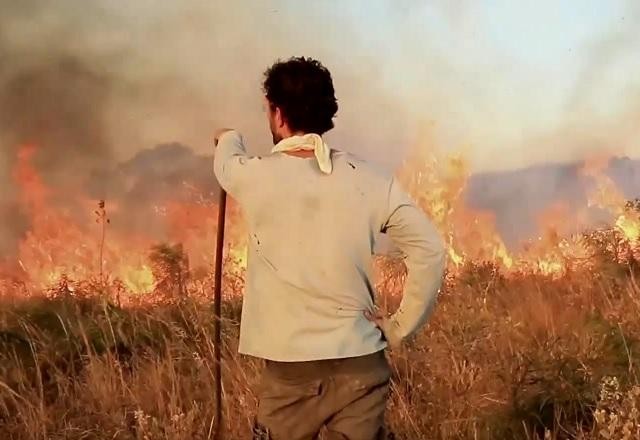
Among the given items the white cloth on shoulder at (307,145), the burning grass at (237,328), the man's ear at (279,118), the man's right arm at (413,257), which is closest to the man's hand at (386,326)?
the man's right arm at (413,257)

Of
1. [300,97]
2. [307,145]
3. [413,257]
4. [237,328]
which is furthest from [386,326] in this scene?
[237,328]

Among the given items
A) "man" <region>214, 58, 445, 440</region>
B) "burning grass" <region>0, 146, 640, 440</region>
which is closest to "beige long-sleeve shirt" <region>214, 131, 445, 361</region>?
"man" <region>214, 58, 445, 440</region>

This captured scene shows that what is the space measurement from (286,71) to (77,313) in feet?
9.31

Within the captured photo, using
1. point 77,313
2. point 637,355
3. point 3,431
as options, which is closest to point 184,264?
point 77,313

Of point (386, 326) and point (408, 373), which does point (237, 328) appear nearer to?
point (408, 373)

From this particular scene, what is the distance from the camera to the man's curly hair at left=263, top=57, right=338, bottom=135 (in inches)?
100

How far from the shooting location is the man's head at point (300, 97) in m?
2.55

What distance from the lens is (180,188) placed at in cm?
624

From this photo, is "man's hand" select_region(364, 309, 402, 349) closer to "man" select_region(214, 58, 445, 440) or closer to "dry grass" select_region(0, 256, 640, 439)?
"man" select_region(214, 58, 445, 440)

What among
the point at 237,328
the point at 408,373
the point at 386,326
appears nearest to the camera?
the point at 386,326

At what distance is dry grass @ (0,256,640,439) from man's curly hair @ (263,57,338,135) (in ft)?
4.51

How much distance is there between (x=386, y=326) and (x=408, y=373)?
5.67 ft

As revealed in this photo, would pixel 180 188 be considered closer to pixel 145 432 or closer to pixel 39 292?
pixel 39 292

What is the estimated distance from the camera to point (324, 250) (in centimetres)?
246
